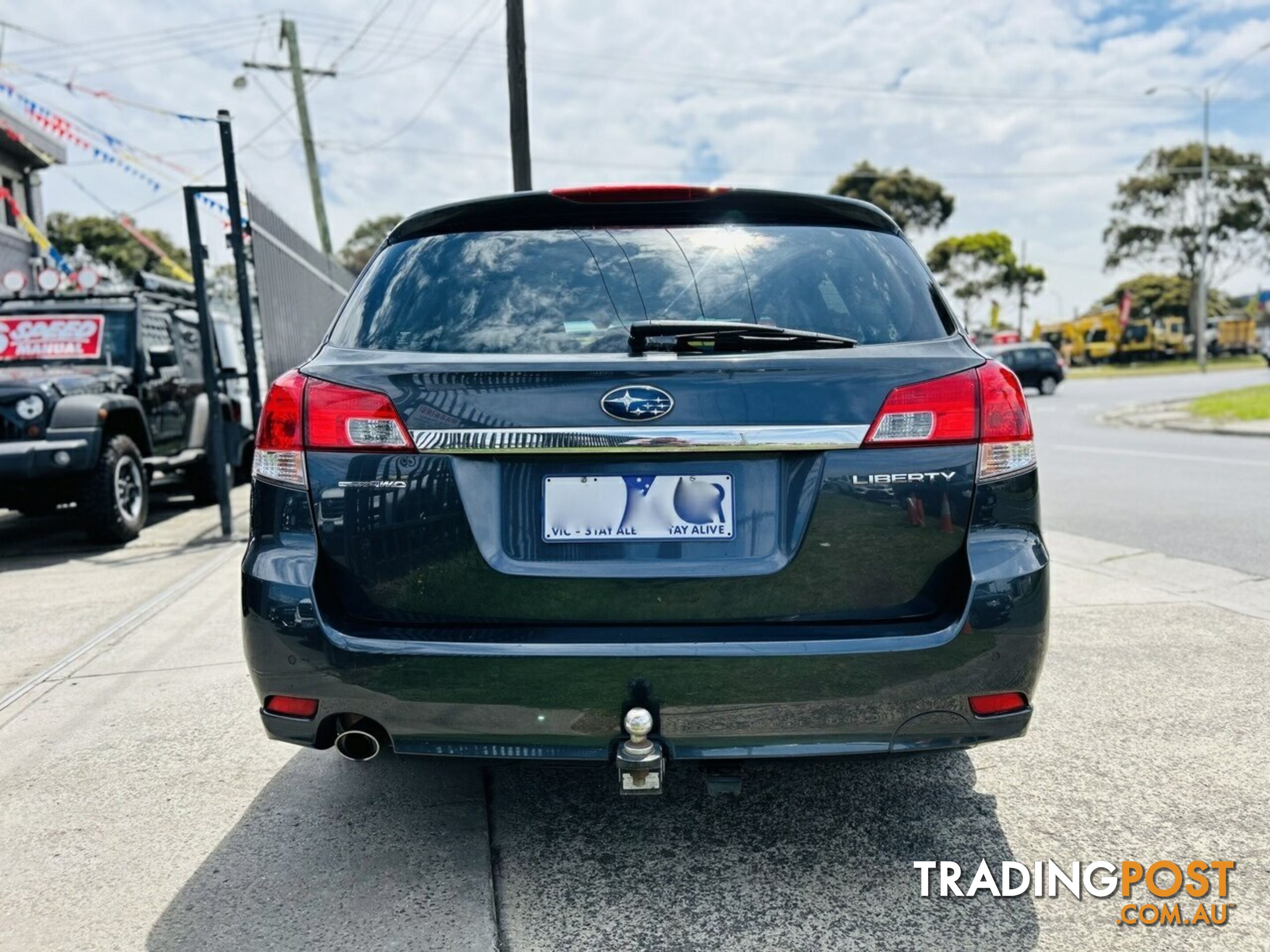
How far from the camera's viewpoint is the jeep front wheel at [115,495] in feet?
22.7

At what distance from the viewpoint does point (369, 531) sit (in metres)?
2.07

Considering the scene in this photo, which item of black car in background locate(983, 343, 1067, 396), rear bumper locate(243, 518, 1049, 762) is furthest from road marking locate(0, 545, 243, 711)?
black car in background locate(983, 343, 1067, 396)

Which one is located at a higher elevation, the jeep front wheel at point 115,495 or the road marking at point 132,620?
the jeep front wheel at point 115,495

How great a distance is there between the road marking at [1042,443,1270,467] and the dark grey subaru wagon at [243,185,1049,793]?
9867 millimetres

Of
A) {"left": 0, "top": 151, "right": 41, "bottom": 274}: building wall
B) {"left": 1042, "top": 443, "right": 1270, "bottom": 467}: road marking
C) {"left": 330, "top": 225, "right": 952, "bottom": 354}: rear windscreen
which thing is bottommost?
{"left": 1042, "top": 443, "right": 1270, "bottom": 467}: road marking

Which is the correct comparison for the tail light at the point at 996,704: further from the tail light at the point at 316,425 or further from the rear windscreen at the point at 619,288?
the tail light at the point at 316,425

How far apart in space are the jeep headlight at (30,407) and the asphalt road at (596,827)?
310 cm

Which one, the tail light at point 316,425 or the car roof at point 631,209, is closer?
the tail light at point 316,425

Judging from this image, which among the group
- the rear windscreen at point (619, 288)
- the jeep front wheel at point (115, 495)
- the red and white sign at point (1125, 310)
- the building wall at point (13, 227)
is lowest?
the jeep front wheel at point (115, 495)

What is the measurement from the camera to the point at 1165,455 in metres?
11.5

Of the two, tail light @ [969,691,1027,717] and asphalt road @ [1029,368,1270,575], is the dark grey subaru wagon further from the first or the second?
asphalt road @ [1029,368,1270,575]

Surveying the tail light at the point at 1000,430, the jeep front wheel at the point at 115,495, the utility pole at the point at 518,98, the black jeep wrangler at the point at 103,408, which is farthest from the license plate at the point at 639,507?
the utility pole at the point at 518,98

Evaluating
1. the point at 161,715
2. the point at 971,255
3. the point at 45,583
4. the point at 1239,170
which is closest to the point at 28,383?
the point at 45,583

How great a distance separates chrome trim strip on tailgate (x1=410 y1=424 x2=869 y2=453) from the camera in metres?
1.96
